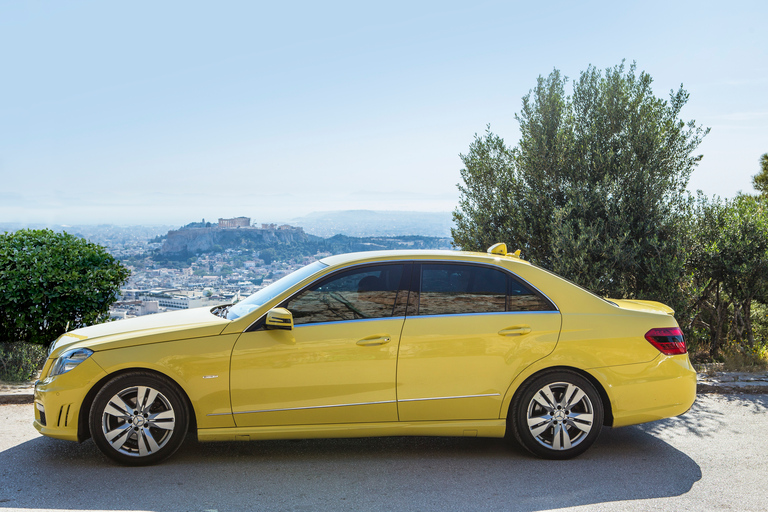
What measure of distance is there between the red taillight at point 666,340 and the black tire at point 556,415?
2.03 ft

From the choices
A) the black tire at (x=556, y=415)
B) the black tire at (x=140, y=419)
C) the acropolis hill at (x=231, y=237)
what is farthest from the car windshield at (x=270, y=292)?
the acropolis hill at (x=231, y=237)

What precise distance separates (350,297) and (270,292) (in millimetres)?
741

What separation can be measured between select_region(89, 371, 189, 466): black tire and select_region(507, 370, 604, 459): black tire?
7.97 ft

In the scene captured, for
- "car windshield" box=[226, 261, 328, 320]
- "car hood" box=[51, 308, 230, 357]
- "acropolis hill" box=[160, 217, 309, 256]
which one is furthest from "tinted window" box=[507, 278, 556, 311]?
"acropolis hill" box=[160, 217, 309, 256]

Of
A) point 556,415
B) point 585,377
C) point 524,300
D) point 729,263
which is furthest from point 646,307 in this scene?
point 729,263

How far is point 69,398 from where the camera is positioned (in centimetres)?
429

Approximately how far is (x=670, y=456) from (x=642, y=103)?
18.4ft

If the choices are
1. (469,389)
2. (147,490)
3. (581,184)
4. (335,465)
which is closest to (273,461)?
(335,465)

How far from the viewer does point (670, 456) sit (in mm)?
4723

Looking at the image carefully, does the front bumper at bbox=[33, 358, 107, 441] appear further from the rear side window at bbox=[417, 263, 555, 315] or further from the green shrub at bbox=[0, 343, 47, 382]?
the green shrub at bbox=[0, 343, 47, 382]

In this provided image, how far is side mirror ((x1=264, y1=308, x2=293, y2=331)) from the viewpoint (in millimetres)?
4273

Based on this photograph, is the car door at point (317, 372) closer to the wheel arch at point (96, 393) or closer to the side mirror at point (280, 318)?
the side mirror at point (280, 318)

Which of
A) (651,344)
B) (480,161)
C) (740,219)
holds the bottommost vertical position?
(651,344)

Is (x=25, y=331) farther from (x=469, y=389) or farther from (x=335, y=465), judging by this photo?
(x=469, y=389)
